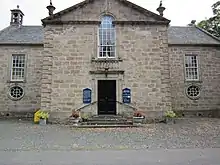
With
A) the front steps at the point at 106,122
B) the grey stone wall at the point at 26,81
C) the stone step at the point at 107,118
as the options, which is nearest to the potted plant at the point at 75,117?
the front steps at the point at 106,122

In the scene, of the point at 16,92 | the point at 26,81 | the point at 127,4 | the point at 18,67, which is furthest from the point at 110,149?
the point at 18,67

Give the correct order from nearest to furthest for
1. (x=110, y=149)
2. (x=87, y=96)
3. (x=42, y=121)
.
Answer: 1. (x=110, y=149)
2. (x=42, y=121)
3. (x=87, y=96)

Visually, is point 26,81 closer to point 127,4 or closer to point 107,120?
point 107,120

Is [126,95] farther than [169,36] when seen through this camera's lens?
No

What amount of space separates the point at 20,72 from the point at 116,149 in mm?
16978

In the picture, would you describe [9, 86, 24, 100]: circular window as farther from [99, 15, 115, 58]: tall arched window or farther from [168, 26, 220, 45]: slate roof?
[168, 26, 220, 45]: slate roof

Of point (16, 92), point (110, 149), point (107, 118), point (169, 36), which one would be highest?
point (169, 36)

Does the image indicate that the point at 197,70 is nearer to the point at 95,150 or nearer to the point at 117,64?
the point at 117,64

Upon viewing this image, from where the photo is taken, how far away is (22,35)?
981 inches

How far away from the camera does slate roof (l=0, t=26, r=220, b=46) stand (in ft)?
76.7

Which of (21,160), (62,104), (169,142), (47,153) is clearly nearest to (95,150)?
(47,153)

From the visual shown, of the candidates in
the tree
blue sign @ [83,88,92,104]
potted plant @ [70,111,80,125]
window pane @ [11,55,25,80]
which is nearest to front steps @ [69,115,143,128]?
potted plant @ [70,111,80,125]

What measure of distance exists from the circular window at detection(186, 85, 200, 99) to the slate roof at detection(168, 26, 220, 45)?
4.07m

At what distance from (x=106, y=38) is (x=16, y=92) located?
32.9ft
